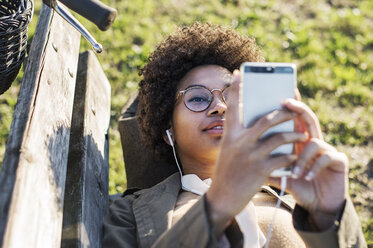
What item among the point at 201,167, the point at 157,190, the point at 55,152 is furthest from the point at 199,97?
the point at 55,152

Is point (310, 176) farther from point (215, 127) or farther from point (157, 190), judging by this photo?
point (157, 190)

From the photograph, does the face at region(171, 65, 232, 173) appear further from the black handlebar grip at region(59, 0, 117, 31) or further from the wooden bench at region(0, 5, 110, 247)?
the black handlebar grip at region(59, 0, 117, 31)

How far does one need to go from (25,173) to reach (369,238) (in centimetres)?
259

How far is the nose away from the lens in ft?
8.66

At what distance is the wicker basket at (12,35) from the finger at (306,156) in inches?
56.3

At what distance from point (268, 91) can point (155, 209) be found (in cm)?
94

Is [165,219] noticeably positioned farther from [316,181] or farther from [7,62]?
[7,62]

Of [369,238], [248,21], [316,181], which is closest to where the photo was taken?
[316,181]

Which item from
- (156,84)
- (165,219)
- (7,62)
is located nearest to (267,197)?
(165,219)

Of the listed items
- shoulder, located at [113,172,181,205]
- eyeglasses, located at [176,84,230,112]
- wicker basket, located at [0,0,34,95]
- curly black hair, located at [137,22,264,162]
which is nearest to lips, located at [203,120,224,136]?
eyeglasses, located at [176,84,230,112]

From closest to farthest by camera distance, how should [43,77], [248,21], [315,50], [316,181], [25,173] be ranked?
1. [25,173]
2. [316,181]
3. [43,77]
4. [315,50]
5. [248,21]

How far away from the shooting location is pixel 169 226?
2.30 metres

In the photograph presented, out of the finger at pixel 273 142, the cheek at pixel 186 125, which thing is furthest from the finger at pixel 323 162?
the cheek at pixel 186 125

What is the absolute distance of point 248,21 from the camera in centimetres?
588
